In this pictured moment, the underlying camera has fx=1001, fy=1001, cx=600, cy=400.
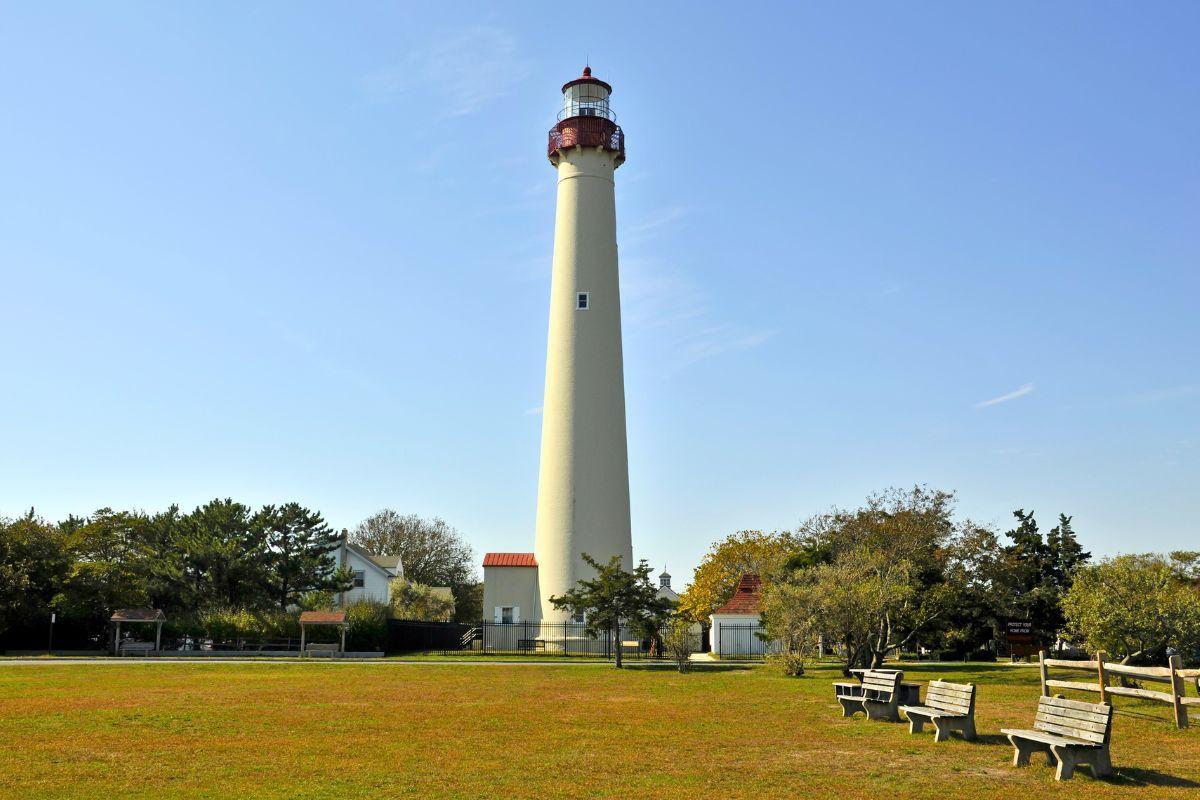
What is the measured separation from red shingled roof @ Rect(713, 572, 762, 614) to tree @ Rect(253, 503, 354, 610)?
18.9m

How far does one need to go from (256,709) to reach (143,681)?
8.73 metres

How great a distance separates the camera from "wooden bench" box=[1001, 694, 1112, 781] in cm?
1142

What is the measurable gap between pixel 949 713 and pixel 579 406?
28570 mm

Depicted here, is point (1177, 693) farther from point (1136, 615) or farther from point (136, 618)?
point (136, 618)

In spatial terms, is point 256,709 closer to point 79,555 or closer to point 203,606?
point 203,606

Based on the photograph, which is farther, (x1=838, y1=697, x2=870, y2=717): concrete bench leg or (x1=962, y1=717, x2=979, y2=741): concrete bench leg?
(x1=838, y1=697, x2=870, y2=717): concrete bench leg

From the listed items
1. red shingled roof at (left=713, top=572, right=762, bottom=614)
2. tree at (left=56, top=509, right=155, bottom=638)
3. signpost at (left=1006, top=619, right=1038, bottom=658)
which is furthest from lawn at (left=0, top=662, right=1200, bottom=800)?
red shingled roof at (left=713, top=572, right=762, bottom=614)

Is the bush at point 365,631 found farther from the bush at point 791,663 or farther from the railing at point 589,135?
the railing at point 589,135

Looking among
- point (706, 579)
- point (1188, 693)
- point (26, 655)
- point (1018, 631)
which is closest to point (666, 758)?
point (1188, 693)

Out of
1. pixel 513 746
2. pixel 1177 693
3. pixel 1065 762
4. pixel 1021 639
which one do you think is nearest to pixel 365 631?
pixel 1021 639

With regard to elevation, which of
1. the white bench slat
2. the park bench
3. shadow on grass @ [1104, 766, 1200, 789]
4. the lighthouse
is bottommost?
shadow on grass @ [1104, 766, 1200, 789]

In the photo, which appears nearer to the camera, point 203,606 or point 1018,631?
point 1018,631

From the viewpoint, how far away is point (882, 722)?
657 inches

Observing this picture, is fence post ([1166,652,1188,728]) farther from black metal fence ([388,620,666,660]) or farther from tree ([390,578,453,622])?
tree ([390,578,453,622])
